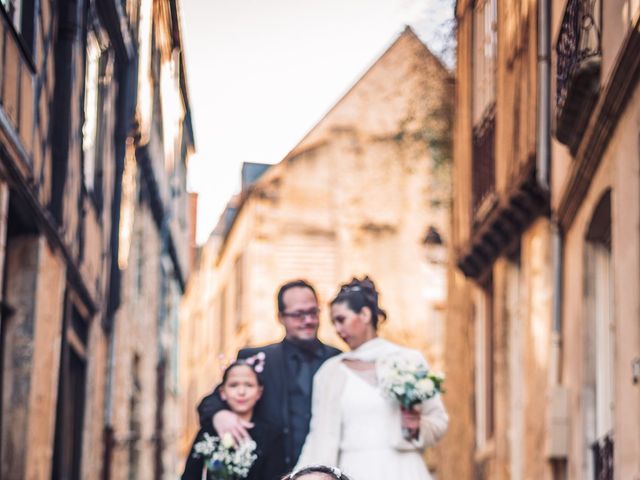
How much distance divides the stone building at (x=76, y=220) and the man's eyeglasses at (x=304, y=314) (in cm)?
230

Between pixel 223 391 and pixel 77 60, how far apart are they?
5512 mm

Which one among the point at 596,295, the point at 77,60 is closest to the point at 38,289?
the point at 77,60

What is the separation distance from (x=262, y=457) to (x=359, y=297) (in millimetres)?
1145

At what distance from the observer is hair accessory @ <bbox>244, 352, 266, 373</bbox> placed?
975 centimetres

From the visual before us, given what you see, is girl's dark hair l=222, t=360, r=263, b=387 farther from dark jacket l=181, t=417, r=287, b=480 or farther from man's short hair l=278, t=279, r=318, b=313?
man's short hair l=278, t=279, r=318, b=313

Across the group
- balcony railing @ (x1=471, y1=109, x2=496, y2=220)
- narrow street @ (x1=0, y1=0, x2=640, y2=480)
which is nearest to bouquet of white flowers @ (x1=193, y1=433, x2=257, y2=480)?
narrow street @ (x1=0, y1=0, x2=640, y2=480)

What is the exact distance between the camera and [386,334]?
34594 millimetres

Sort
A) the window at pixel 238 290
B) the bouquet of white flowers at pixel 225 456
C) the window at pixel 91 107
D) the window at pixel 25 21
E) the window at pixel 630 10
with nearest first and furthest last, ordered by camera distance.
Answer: the window at pixel 630 10, the bouquet of white flowers at pixel 225 456, the window at pixel 25 21, the window at pixel 91 107, the window at pixel 238 290

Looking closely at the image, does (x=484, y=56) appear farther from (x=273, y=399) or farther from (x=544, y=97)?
(x=273, y=399)

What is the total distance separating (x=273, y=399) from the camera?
977 cm

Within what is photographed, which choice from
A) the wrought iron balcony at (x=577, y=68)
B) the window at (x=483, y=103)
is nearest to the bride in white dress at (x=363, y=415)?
the wrought iron balcony at (x=577, y=68)

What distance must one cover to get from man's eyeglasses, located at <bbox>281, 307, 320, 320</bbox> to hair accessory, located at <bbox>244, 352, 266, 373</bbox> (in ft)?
1.02

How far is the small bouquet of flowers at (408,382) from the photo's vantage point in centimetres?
900

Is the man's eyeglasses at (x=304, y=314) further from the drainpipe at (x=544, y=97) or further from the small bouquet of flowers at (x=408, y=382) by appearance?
the drainpipe at (x=544, y=97)
